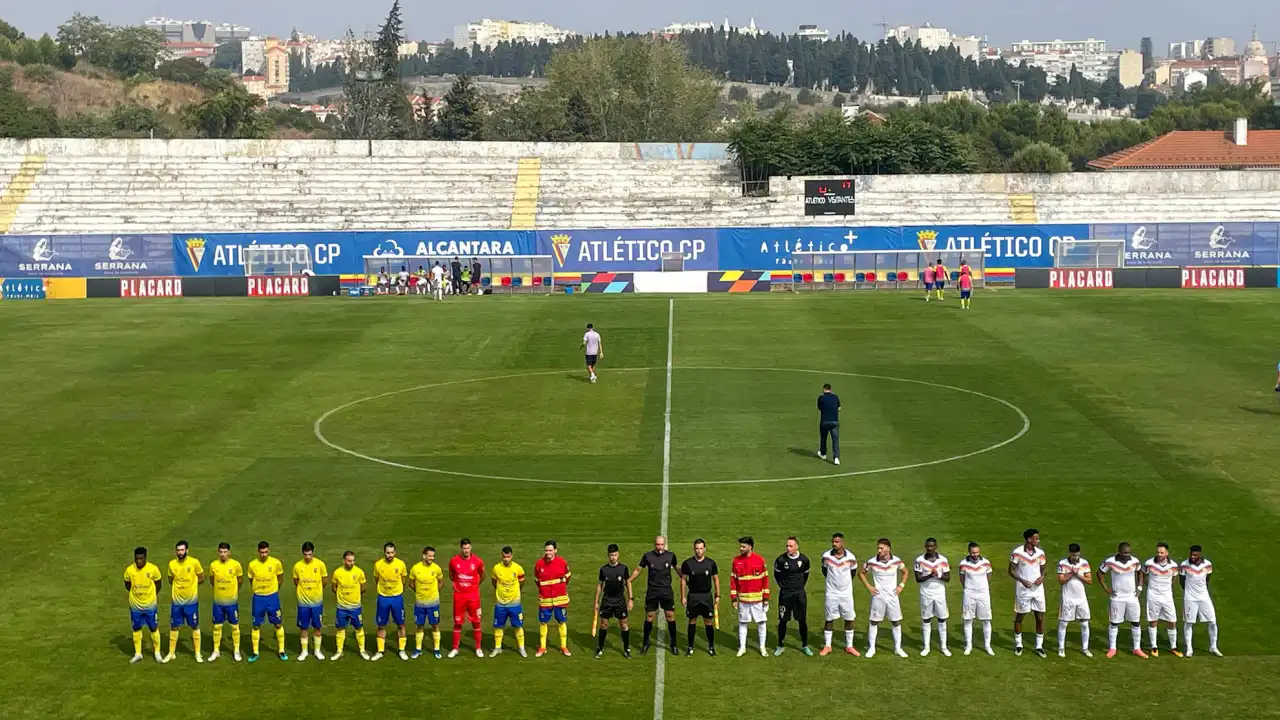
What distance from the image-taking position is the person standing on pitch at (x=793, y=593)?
21.7 meters

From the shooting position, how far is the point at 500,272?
240ft

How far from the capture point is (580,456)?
34.4m

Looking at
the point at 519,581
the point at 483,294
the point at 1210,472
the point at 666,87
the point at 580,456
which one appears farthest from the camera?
the point at 666,87

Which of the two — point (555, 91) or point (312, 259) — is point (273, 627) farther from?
point (555, 91)

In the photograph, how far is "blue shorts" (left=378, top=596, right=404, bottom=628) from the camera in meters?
21.5

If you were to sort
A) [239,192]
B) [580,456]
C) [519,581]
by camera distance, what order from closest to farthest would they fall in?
[519,581]
[580,456]
[239,192]

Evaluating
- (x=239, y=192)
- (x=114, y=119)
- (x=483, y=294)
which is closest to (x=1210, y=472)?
(x=483, y=294)

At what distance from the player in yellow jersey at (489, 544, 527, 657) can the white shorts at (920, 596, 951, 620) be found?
566 cm

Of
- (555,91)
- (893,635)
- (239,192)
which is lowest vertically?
(893,635)

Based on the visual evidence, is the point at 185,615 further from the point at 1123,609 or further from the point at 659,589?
the point at 1123,609

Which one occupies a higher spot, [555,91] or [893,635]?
[555,91]

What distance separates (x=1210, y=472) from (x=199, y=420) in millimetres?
24312

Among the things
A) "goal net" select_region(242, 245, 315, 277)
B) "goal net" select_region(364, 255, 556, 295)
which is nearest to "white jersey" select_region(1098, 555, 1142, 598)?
"goal net" select_region(364, 255, 556, 295)

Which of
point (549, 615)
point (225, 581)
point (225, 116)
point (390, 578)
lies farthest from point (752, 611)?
point (225, 116)
